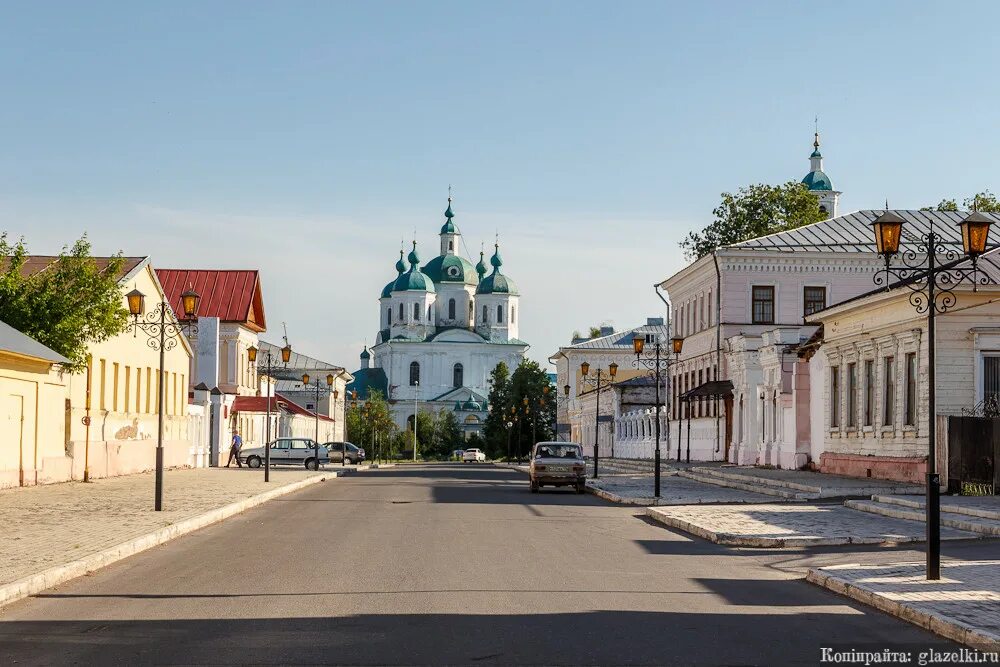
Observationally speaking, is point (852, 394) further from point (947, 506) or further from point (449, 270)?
point (449, 270)

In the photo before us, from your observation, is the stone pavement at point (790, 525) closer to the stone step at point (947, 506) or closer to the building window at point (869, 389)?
the stone step at point (947, 506)

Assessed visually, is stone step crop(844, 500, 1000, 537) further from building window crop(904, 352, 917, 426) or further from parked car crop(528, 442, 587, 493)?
parked car crop(528, 442, 587, 493)

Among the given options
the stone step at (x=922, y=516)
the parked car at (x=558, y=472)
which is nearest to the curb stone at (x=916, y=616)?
the stone step at (x=922, y=516)

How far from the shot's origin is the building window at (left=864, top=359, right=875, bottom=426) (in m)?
37.8

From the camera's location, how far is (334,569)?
15594 mm

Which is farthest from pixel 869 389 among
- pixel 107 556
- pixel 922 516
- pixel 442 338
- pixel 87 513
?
pixel 442 338

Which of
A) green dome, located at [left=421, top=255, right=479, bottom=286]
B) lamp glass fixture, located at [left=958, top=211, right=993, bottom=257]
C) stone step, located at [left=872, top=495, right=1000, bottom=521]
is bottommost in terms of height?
stone step, located at [left=872, top=495, right=1000, bottom=521]

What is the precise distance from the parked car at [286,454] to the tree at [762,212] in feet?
87.9

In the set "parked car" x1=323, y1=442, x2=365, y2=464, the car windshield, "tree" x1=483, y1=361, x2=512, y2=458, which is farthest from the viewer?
"tree" x1=483, y1=361, x2=512, y2=458

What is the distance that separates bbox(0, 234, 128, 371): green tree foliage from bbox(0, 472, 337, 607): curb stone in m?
10.9

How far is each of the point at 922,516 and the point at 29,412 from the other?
21.8 meters

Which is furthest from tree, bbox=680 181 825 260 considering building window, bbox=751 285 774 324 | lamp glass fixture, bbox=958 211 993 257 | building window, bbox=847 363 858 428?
lamp glass fixture, bbox=958 211 993 257

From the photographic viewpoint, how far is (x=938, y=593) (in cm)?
1280

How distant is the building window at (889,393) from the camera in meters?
36.1
